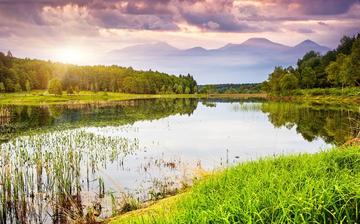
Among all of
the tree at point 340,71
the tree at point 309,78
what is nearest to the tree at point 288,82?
the tree at point 309,78

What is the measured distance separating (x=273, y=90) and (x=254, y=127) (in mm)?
117554

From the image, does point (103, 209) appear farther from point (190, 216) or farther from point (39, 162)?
point (190, 216)

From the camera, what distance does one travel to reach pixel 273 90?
548 ft

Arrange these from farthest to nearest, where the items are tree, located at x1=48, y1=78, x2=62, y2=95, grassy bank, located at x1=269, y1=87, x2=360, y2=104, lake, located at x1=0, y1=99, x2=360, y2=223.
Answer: tree, located at x1=48, y1=78, x2=62, y2=95 → grassy bank, located at x1=269, y1=87, x2=360, y2=104 → lake, located at x1=0, y1=99, x2=360, y2=223

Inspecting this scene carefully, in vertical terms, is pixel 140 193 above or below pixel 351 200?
below

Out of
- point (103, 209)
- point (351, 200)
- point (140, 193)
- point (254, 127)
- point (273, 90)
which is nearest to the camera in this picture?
point (351, 200)

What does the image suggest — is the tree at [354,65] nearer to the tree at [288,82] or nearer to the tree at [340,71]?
the tree at [340,71]

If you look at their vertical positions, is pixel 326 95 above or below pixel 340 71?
below

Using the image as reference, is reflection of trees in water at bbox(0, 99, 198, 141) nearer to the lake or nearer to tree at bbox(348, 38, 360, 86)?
the lake

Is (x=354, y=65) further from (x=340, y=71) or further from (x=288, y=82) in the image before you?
(x=288, y=82)

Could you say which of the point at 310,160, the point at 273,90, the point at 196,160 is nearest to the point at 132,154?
the point at 196,160

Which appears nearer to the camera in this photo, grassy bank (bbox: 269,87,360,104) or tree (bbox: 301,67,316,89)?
grassy bank (bbox: 269,87,360,104)

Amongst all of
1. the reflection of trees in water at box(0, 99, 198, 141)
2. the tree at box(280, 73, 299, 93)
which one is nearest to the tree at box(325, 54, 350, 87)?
the tree at box(280, 73, 299, 93)

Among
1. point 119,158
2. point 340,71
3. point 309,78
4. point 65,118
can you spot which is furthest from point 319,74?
point 119,158
